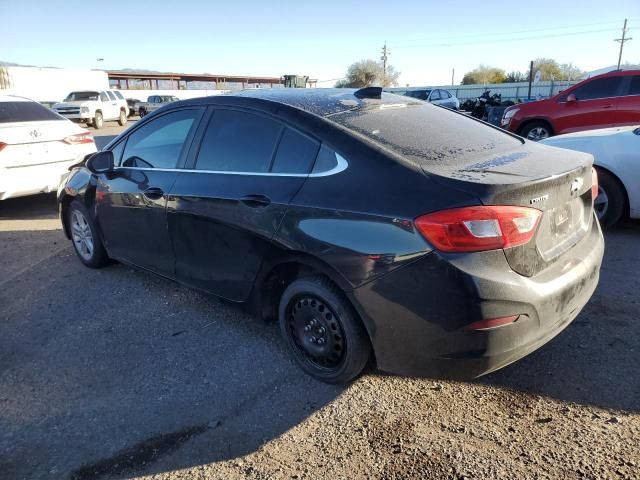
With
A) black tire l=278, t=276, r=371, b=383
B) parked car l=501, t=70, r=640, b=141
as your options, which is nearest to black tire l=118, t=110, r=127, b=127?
parked car l=501, t=70, r=640, b=141

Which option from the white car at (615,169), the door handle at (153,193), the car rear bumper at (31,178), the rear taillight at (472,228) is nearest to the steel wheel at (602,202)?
the white car at (615,169)

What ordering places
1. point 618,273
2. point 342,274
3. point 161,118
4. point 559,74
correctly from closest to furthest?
point 342,274
point 161,118
point 618,273
point 559,74

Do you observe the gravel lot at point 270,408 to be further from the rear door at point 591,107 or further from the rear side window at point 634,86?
the rear side window at point 634,86

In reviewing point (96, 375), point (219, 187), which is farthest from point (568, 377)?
point (96, 375)

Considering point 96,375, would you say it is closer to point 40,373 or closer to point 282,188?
point 40,373

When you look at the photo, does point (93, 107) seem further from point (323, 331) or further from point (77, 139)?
Answer: point (323, 331)

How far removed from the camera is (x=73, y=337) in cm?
355

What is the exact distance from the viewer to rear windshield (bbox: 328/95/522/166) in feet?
8.69

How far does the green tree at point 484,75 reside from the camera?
70875 mm

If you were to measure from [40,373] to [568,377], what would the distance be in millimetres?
3184

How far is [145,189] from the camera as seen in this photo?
3.69 meters

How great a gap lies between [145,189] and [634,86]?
9416 mm

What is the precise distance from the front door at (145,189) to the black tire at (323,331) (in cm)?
118

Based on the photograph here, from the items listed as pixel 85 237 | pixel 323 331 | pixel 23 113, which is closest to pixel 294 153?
pixel 323 331
